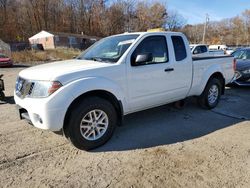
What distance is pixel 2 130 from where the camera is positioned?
4676 millimetres

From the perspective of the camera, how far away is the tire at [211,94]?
5882mm

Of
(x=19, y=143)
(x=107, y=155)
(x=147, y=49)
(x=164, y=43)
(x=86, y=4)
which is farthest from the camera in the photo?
(x=86, y=4)

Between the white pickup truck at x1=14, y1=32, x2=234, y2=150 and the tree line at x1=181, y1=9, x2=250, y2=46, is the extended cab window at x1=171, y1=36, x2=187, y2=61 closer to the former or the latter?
the white pickup truck at x1=14, y1=32, x2=234, y2=150

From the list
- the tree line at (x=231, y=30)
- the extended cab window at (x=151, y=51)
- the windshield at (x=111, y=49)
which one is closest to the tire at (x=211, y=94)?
the extended cab window at (x=151, y=51)

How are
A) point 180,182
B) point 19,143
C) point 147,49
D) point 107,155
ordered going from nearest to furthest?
point 180,182, point 107,155, point 19,143, point 147,49

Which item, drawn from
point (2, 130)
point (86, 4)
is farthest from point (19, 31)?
point (2, 130)

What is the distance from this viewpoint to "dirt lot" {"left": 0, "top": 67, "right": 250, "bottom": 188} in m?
3.09

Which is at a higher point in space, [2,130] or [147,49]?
[147,49]

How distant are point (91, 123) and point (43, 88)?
3.10 feet

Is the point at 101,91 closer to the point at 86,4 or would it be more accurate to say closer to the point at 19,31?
the point at 19,31

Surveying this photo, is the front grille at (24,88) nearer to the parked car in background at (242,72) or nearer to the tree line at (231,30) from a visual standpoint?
the parked car in background at (242,72)

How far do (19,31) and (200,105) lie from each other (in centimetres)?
6622

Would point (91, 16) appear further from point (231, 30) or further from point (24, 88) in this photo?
point (24, 88)

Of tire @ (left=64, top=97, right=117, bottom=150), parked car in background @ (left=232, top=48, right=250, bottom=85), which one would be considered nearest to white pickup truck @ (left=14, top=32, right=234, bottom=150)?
tire @ (left=64, top=97, right=117, bottom=150)
